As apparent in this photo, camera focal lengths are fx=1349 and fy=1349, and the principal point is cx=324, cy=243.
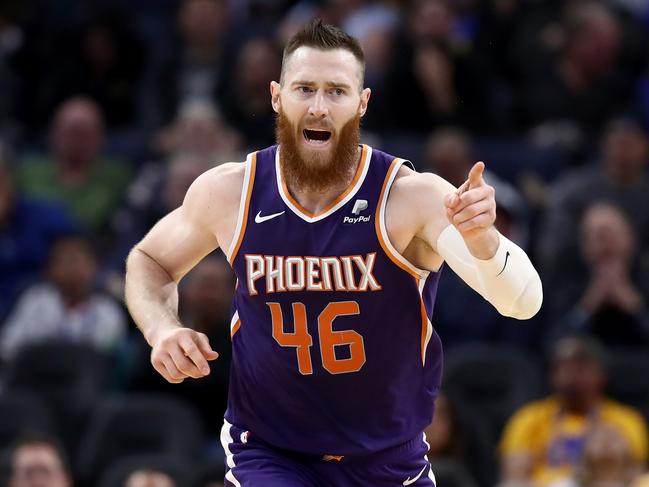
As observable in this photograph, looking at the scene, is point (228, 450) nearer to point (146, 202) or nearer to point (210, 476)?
point (210, 476)

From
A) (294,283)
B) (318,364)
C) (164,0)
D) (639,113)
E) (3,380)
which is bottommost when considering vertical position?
(3,380)

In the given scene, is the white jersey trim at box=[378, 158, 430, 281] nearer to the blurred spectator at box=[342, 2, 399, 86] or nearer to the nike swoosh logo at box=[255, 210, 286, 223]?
the nike swoosh logo at box=[255, 210, 286, 223]

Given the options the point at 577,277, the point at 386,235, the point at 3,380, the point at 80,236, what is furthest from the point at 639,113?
the point at 386,235

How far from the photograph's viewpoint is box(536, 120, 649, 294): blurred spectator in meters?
11.5

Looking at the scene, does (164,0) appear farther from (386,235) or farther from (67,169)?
(386,235)

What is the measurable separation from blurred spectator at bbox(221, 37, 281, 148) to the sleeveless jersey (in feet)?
24.9

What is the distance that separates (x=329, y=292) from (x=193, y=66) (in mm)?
9075

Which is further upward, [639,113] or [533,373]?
[639,113]

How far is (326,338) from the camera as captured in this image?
17.7 feet

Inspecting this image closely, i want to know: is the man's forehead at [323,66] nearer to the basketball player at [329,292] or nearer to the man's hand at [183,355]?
the basketball player at [329,292]

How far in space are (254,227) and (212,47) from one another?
29.3ft

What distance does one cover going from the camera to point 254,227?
5531mm

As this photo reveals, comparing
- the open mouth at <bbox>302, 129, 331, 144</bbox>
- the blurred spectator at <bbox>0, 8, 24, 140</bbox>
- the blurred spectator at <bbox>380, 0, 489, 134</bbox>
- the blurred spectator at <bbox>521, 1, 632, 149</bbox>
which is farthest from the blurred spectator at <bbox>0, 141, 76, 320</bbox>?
the open mouth at <bbox>302, 129, 331, 144</bbox>

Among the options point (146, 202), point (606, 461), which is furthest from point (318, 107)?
point (146, 202)
